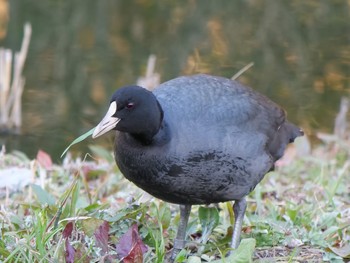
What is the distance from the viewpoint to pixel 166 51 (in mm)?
11477

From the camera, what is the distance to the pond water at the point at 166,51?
969 cm

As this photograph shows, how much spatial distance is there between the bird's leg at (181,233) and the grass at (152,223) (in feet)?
0.19

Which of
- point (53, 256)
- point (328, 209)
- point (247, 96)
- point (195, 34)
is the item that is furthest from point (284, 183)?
point (195, 34)

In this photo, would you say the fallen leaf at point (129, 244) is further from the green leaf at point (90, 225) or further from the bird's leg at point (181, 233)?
the bird's leg at point (181, 233)

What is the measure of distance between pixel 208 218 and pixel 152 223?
303 mm

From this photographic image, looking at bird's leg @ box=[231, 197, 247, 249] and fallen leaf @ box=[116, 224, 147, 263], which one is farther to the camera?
bird's leg @ box=[231, 197, 247, 249]

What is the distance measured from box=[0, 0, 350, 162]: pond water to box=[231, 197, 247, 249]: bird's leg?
418cm

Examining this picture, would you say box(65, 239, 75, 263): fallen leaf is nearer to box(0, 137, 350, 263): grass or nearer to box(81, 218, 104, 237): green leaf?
box(0, 137, 350, 263): grass

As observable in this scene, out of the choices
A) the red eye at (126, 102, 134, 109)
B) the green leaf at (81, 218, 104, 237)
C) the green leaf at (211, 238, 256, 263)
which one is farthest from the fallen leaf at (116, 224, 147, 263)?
the red eye at (126, 102, 134, 109)

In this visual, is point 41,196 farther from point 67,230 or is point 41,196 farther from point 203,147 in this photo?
point 203,147

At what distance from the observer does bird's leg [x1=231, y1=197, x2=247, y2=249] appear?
4.28 m

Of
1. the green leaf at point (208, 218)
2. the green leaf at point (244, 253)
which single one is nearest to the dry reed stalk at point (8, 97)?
the green leaf at point (208, 218)

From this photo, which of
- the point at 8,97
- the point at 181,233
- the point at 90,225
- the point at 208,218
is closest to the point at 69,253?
the point at 90,225

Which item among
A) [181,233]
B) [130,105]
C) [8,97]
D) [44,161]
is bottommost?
[8,97]
